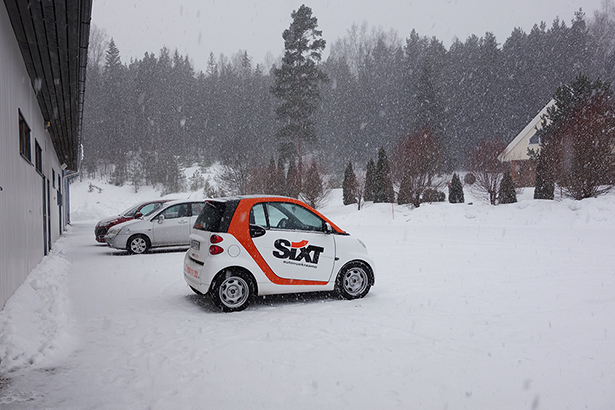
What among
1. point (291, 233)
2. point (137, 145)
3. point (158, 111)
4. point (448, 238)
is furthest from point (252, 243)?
point (158, 111)

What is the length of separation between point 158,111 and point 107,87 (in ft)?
25.4

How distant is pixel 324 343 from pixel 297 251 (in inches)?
79.8

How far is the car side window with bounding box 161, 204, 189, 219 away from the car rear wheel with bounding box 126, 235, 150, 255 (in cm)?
95

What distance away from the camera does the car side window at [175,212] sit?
1396 cm

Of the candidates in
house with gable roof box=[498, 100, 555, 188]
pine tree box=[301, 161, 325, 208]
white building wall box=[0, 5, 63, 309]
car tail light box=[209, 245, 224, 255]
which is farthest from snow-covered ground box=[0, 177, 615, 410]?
house with gable roof box=[498, 100, 555, 188]

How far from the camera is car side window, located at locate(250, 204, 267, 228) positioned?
22.6 feet

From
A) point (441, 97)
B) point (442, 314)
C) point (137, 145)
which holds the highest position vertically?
point (441, 97)

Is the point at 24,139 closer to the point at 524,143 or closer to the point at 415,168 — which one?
the point at 415,168

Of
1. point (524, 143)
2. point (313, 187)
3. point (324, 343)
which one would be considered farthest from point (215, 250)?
point (524, 143)

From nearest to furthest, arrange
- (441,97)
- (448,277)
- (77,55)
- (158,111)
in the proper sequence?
(77,55), (448,277), (441,97), (158,111)

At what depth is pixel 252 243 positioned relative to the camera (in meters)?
6.73

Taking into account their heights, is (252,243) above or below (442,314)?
above

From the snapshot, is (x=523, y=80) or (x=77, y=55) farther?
(x=523, y=80)

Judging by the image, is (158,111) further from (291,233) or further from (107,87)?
(291,233)
